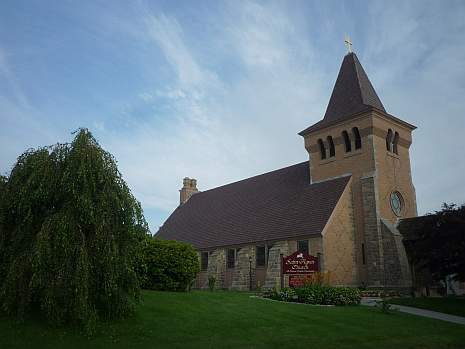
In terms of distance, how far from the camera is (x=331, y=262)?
29.4 m

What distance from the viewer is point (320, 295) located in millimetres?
19641

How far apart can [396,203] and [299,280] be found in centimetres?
1334

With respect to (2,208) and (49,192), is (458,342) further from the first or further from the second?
(2,208)

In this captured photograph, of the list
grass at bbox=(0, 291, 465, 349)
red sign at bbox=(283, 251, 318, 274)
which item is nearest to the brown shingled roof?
red sign at bbox=(283, 251, 318, 274)

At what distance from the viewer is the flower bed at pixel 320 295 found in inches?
770

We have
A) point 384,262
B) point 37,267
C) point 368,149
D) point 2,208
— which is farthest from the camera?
point 368,149

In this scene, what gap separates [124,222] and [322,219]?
2031cm

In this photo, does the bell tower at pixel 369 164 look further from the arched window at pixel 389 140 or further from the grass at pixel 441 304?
the grass at pixel 441 304

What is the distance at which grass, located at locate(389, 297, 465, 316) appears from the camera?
67.9 ft

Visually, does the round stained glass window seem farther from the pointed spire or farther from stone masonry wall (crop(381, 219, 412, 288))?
the pointed spire

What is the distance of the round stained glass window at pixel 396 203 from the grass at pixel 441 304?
9019 mm

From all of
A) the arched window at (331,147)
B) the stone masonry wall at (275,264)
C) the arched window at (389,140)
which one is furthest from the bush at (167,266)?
the arched window at (389,140)

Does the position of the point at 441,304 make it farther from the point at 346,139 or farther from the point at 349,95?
the point at 349,95

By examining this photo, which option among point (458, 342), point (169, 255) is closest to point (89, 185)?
point (169, 255)
